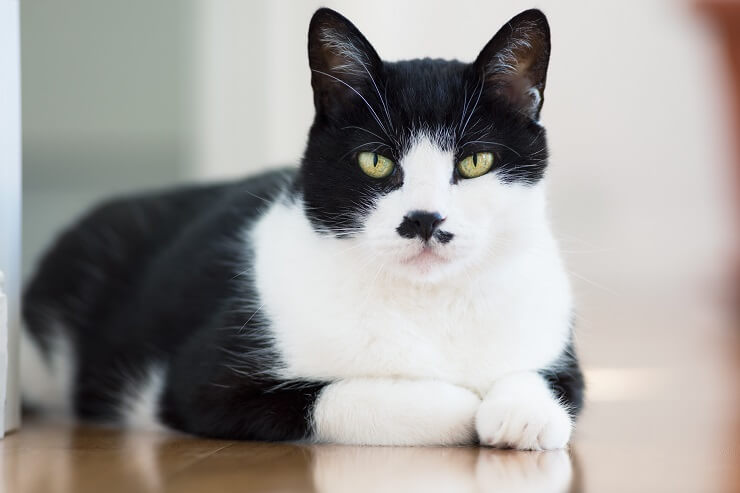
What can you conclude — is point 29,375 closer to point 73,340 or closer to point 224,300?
point 73,340

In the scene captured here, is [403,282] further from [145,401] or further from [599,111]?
[599,111]

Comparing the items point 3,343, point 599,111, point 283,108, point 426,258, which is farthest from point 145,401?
point 599,111

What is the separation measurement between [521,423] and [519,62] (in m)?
0.51

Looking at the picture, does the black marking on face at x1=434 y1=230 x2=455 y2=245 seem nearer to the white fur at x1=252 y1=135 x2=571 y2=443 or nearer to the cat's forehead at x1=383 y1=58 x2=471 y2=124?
the white fur at x1=252 y1=135 x2=571 y2=443

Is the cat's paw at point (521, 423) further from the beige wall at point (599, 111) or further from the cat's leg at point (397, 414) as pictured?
the beige wall at point (599, 111)

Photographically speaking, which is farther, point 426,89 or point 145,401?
point 145,401

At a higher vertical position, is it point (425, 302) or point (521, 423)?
point (425, 302)

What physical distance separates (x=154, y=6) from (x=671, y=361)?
2540 millimetres

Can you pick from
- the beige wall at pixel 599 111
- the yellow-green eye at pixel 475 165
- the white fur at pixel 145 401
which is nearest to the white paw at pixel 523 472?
the yellow-green eye at pixel 475 165

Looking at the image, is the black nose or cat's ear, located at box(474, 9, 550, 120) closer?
the black nose

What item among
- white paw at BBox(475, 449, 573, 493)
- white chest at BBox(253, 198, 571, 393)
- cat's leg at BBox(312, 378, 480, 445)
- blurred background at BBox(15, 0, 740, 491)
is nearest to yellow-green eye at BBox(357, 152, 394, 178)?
white chest at BBox(253, 198, 571, 393)

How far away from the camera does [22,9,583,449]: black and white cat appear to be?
49.2 inches

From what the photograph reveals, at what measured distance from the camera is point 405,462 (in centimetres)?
115

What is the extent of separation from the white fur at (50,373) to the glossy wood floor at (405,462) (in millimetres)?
257
